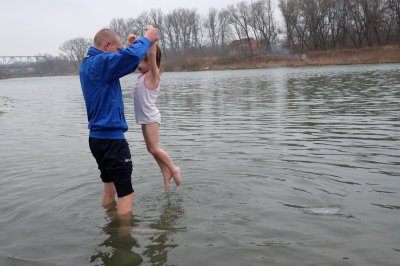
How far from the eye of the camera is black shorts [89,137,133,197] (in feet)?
12.6

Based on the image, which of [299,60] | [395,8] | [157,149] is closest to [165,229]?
[157,149]

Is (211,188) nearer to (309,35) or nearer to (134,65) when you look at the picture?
(134,65)

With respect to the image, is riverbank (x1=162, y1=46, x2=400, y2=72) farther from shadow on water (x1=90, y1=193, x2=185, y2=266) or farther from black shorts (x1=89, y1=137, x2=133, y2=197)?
black shorts (x1=89, y1=137, x2=133, y2=197)

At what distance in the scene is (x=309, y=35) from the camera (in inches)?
3022

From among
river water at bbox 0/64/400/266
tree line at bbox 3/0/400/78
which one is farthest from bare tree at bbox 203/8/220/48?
river water at bbox 0/64/400/266

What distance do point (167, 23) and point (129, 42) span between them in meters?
110

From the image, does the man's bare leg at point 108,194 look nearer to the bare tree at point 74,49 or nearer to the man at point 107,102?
the man at point 107,102

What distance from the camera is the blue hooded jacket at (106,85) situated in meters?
3.55

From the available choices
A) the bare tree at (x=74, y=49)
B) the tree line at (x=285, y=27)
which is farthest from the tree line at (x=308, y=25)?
the bare tree at (x=74, y=49)

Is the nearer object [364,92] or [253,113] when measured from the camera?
[253,113]

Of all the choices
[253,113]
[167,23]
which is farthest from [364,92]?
[167,23]

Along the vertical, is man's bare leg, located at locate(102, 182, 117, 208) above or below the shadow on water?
above

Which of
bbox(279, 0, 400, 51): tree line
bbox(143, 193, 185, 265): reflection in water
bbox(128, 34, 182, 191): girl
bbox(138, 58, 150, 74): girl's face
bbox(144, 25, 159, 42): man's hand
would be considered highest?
bbox(279, 0, 400, 51): tree line

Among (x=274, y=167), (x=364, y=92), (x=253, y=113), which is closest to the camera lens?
(x=274, y=167)
